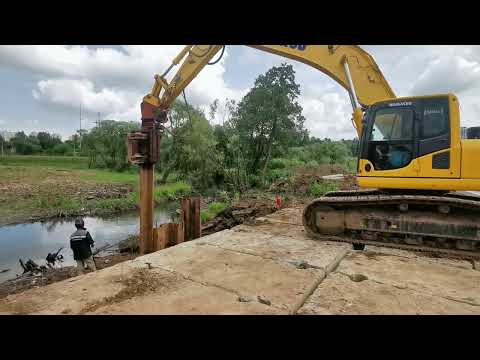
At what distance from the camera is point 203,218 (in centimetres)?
955

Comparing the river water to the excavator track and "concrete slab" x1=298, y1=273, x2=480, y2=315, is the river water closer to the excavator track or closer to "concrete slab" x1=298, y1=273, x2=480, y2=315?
the excavator track

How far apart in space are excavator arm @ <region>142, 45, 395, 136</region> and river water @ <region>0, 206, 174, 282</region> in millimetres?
5079

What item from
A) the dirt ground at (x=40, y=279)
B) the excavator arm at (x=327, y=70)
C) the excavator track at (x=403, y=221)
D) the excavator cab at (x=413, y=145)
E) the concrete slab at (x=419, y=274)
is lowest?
the dirt ground at (x=40, y=279)

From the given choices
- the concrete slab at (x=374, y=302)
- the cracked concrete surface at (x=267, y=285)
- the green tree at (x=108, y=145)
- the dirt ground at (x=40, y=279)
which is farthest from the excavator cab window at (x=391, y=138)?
the green tree at (x=108, y=145)

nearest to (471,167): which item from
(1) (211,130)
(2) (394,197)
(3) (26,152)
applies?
(2) (394,197)

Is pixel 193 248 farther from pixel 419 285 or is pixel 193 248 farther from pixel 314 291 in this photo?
pixel 419 285

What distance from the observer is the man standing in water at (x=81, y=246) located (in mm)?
5582

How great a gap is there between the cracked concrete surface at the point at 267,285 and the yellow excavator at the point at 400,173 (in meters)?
0.49

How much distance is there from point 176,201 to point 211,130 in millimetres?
6681

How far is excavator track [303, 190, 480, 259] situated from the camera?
4191 mm

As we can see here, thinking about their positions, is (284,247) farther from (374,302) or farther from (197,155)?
(197,155)

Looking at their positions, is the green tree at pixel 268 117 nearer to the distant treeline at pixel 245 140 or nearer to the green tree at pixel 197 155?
the distant treeline at pixel 245 140

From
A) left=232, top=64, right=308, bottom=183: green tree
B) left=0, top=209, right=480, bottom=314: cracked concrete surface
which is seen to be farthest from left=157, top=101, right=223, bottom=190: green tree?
left=0, top=209, right=480, bottom=314: cracked concrete surface

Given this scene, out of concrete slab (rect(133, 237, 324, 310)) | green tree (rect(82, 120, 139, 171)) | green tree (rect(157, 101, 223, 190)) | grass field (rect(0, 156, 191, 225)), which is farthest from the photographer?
green tree (rect(82, 120, 139, 171))
